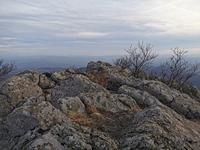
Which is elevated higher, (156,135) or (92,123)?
(156,135)

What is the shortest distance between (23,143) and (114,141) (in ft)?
11.9

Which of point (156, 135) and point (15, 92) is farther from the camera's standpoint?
point (15, 92)

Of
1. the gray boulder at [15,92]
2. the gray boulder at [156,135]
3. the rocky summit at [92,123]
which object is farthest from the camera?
the gray boulder at [15,92]

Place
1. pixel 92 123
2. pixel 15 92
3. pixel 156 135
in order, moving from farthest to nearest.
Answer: pixel 15 92 → pixel 92 123 → pixel 156 135

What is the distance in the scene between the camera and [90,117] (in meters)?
12.3

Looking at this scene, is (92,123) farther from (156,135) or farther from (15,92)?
(15,92)

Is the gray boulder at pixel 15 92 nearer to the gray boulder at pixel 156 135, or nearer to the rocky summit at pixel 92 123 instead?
the rocky summit at pixel 92 123

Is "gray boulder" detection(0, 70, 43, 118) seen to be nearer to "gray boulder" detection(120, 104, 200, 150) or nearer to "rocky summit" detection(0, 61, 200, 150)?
"rocky summit" detection(0, 61, 200, 150)

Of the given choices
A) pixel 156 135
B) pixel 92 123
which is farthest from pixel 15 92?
pixel 156 135

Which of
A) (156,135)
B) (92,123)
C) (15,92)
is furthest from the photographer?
(15,92)

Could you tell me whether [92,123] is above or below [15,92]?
below

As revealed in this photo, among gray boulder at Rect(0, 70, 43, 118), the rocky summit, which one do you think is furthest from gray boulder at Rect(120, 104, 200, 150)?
gray boulder at Rect(0, 70, 43, 118)

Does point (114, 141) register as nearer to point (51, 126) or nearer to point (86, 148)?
point (86, 148)

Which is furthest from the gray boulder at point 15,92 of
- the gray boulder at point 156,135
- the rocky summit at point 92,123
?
the gray boulder at point 156,135
